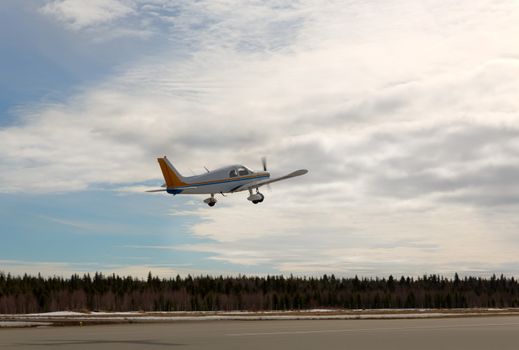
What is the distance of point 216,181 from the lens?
7275cm

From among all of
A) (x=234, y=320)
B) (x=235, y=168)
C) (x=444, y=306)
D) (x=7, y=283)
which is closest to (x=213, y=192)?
(x=235, y=168)

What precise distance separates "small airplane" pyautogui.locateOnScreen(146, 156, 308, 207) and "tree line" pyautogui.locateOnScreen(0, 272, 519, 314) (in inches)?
777

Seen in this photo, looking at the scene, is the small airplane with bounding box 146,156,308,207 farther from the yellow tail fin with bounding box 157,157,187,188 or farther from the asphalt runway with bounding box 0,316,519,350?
the asphalt runway with bounding box 0,316,519,350

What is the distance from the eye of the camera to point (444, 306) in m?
128

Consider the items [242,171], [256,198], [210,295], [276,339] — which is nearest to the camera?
[276,339]

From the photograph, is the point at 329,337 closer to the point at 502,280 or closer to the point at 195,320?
the point at 195,320

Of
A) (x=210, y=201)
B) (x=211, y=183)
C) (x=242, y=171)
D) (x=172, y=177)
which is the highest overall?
(x=242, y=171)

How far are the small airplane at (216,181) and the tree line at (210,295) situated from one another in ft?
64.7

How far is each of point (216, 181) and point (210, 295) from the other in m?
34.4

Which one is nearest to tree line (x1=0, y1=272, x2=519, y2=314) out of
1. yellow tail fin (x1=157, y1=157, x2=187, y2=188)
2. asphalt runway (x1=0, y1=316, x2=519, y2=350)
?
yellow tail fin (x1=157, y1=157, x2=187, y2=188)

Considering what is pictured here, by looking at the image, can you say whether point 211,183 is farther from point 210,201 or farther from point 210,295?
point 210,295

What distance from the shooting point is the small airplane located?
72.8 metres

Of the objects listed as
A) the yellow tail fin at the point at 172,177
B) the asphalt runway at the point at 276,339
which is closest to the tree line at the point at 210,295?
the yellow tail fin at the point at 172,177

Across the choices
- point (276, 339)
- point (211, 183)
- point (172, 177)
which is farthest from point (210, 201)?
point (276, 339)
